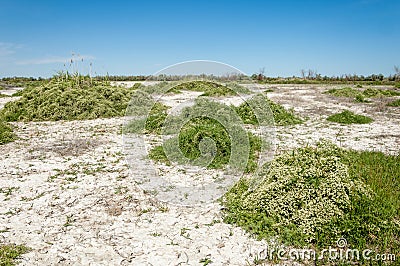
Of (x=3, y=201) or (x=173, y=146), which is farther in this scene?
(x=173, y=146)

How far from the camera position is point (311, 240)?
3771mm

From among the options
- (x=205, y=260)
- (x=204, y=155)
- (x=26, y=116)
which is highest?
(x=26, y=116)

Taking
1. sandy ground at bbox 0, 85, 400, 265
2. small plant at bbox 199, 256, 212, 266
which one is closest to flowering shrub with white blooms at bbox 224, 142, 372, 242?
sandy ground at bbox 0, 85, 400, 265

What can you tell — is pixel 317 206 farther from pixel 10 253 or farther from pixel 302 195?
pixel 10 253

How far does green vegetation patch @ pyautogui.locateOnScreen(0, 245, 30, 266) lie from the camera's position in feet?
11.1

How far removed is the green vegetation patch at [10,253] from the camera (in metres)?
3.40

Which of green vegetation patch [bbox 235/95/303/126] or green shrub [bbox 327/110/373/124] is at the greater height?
green vegetation patch [bbox 235/95/303/126]

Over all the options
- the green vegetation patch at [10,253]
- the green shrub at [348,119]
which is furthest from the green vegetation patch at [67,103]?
the green vegetation patch at [10,253]

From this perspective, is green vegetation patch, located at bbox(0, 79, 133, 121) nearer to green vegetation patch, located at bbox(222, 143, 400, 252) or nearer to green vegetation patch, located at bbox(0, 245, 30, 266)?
green vegetation patch, located at bbox(0, 245, 30, 266)

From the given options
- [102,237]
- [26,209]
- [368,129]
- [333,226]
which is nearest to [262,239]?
[333,226]

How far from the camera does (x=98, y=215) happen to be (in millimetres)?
4543

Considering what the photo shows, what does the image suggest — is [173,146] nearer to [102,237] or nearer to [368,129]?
[102,237]

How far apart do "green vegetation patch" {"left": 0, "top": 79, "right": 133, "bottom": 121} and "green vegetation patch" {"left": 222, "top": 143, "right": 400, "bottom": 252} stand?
9.04 metres

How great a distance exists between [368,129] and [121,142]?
22.8ft
